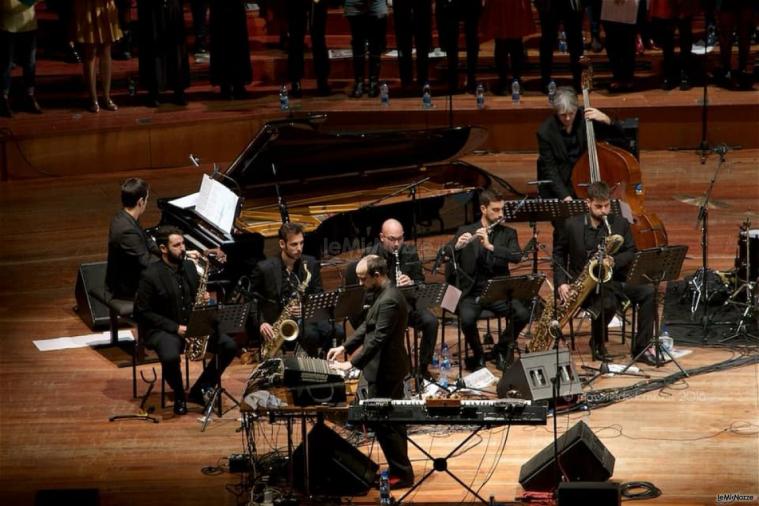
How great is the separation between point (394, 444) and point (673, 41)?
744cm

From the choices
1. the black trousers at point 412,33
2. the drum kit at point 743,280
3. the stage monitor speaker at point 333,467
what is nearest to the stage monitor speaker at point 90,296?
the stage monitor speaker at point 333,467

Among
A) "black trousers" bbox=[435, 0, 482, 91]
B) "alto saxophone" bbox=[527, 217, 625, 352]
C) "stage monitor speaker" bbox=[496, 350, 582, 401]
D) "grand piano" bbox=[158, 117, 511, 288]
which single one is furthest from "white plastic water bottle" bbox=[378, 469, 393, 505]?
"black trousers" bbox=[435, 0, 482, 91]

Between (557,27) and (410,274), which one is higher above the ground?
(557,27)

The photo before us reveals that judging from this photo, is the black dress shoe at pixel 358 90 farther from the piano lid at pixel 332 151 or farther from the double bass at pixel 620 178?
the double bass at pixel 620 178

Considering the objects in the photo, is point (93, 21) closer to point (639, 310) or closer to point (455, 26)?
point (455, 26)

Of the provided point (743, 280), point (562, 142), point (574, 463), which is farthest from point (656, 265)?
point (574, 463)

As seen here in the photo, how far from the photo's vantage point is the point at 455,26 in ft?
42.2

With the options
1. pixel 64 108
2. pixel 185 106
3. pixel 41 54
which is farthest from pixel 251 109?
pixel 41 54

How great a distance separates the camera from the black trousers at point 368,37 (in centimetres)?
1280

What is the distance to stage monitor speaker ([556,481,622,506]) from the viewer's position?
228 inches

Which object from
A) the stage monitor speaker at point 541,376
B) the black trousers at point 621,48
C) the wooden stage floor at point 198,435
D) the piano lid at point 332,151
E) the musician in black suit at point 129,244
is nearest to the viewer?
the wooden stage floor at point 198,435

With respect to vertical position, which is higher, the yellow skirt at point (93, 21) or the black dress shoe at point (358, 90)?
the yellow skirt at point (93, 21)

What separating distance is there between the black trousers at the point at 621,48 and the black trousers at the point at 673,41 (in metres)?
0.30

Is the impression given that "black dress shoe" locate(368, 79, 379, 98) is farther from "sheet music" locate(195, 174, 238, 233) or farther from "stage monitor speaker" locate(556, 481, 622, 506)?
"stage monitor speaker" locate(556, 481, 622, 506)
